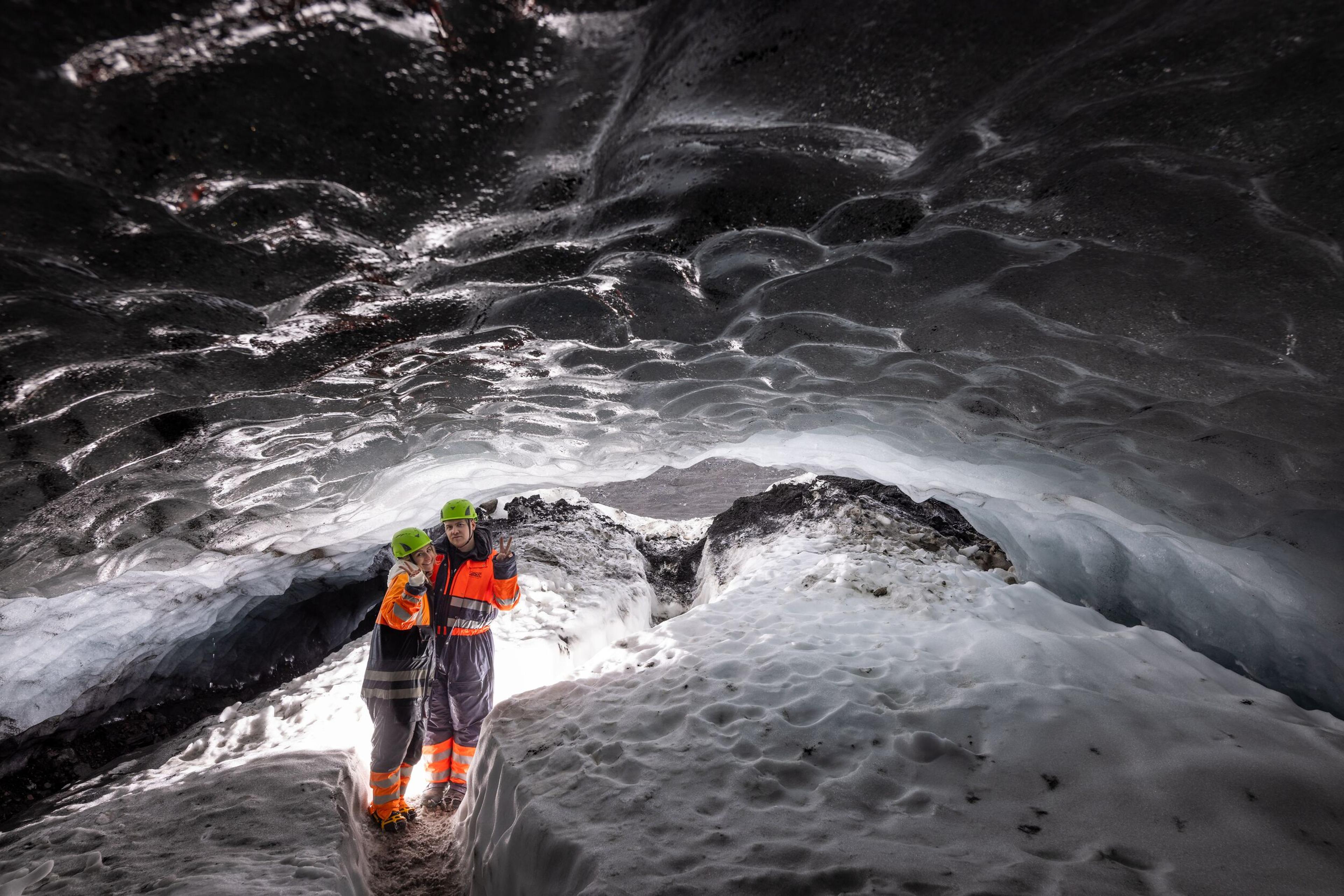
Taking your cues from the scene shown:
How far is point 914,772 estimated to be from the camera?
8.86 feet

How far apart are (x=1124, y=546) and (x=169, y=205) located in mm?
8230

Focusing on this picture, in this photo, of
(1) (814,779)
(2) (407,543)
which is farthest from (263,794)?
(1) (814,779)

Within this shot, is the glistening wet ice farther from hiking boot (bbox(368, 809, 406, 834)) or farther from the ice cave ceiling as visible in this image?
hiking boot (bbox(368, 809, 406, 834))

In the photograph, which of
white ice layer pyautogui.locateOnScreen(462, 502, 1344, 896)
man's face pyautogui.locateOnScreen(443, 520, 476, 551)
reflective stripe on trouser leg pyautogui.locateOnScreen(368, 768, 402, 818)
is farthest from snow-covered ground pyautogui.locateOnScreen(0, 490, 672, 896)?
man's face pyautogui.locateOnScreen(443, 520, 476, 551)

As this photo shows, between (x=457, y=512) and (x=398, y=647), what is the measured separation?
1194 millimetres

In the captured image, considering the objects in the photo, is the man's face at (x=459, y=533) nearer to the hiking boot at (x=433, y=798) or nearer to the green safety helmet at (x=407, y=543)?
the green safety helmet at (x=407, y=543)

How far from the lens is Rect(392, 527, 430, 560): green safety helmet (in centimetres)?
376

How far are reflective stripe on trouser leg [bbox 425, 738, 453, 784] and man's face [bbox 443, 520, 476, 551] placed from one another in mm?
1793

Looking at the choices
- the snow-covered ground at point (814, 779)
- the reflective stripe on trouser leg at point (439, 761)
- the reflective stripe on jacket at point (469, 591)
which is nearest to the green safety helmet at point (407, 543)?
the reflective stripe on jacket at point (469, 591)

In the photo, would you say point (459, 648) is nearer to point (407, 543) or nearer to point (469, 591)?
point (469, 591)

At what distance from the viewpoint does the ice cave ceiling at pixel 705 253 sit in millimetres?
1429

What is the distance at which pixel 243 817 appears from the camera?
3162 millimetres

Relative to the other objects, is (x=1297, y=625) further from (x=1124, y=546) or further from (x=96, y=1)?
(x=96, y=1)

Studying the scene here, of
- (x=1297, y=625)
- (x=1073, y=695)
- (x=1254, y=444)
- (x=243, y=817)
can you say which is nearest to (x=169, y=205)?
(x=243, y=817)
